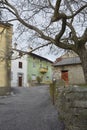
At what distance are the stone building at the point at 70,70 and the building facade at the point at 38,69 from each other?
12041mm

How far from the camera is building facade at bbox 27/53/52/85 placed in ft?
168

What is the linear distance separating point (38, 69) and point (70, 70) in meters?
21.6

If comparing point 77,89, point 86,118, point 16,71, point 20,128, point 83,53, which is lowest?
point 20,128

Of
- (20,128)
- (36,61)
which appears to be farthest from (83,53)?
(36,61)

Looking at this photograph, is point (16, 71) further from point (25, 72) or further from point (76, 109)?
point (76, 109)

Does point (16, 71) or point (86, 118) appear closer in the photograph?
point (86, 118)

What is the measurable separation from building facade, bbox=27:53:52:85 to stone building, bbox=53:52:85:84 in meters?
12.0

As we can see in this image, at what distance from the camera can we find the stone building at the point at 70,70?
109ft

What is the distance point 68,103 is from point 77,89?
1.81 ft

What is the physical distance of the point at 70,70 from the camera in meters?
34.8

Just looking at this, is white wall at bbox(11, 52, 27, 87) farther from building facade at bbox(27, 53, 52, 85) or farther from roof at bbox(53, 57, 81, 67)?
roof at bbox(53, 57, 81, 67)

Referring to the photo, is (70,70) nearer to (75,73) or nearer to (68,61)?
(75,73)

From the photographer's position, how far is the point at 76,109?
21.3 ft

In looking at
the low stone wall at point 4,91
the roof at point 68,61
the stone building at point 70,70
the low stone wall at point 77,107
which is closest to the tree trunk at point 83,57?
the low stone wall at point 77,107
